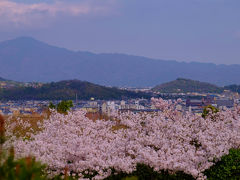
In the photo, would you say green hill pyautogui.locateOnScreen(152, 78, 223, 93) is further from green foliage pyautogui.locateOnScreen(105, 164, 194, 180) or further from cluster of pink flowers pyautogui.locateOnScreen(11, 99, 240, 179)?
green foliage pyautogui.locateOnScreen(105, 164, 194, 180)

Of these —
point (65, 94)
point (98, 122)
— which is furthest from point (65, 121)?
point (65, 94)

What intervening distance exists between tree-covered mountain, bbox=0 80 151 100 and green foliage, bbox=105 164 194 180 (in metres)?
60.8

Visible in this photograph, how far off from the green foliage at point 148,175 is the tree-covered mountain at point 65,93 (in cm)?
6081

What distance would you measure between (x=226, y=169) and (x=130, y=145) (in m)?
2.67

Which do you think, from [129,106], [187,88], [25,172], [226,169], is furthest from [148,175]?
[187,88]

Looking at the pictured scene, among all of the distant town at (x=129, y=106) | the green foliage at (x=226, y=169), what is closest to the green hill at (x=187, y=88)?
the distant town at (x=129, y=106)

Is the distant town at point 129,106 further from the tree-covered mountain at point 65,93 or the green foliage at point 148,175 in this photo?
the green foliage at point 148,175

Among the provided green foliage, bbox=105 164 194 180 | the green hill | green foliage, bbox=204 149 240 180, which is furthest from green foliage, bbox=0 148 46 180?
the green hill

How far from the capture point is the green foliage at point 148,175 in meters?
9.23

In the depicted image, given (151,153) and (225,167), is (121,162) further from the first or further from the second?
(225,167)

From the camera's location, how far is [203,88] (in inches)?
3615

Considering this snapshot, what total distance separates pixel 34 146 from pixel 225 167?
5499 mm

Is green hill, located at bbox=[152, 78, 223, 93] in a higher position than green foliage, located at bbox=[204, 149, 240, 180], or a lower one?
higher

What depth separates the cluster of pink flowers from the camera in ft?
30.8
